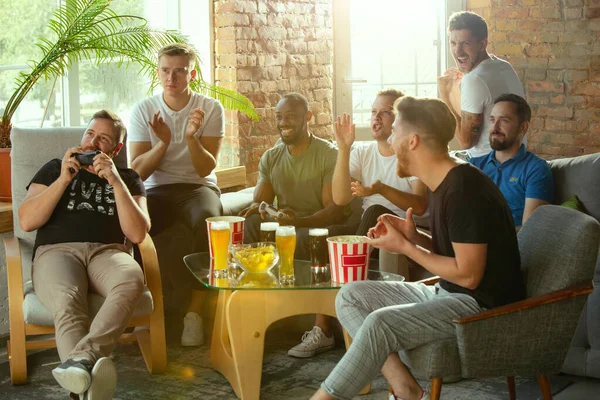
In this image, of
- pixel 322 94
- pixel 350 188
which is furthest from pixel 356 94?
pixel 350 188

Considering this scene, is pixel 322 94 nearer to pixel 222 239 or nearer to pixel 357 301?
pixel 222 239

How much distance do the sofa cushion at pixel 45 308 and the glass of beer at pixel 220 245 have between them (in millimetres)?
380

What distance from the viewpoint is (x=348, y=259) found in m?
2.78

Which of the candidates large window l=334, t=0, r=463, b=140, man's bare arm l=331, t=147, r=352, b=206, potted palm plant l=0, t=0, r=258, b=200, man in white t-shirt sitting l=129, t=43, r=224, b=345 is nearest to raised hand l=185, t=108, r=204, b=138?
man in white t-shirt sitting l=129, t=43, r=224, b=345

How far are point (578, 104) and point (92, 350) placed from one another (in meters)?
4.06

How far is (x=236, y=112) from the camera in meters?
5.10

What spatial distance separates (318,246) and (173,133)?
4.78 feet

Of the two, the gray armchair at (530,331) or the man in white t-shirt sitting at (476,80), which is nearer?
the gray armchair at (530,331)

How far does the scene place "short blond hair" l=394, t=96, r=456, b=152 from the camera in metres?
2.51

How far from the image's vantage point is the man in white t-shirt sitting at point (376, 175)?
3.58 m

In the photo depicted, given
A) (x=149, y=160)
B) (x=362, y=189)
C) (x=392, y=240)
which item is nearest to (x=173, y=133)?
(x=149, y=160)

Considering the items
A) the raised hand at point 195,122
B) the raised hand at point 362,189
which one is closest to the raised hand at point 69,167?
the raised hand at point 195,122

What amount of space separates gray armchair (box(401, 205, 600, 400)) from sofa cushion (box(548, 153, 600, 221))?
0.82 meters

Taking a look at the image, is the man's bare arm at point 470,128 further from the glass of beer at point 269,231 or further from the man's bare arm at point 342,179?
the glass of beer at point 269,231
